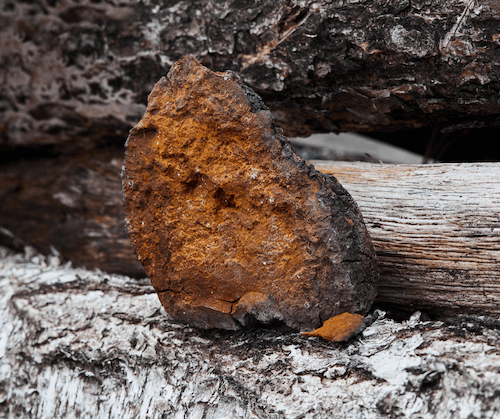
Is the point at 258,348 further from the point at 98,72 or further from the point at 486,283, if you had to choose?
the point at 98,72

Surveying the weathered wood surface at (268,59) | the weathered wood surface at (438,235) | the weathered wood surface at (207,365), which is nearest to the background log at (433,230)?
the weathered wood surface at (438,235)

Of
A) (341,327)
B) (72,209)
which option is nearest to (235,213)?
(341,327)

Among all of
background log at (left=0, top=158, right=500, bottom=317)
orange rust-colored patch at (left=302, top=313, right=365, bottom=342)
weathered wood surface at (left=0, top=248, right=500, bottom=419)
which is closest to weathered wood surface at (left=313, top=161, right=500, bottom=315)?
background log at (left=0, top=158, right=500, bottom=317)

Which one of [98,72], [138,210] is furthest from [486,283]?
[98,72]

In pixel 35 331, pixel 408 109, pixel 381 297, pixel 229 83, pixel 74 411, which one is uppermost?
pixel 408 109

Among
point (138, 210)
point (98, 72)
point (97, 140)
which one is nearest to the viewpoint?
point (138, 210)

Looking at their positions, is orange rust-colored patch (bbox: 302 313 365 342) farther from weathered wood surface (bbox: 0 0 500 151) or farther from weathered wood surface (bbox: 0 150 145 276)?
weathered wood surface (bbox: 0 150 145 276)

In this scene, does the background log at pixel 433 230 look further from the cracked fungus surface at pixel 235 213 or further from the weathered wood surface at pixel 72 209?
the weathered wood surface at pixel 72 209

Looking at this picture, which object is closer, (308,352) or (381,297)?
(308,352)
